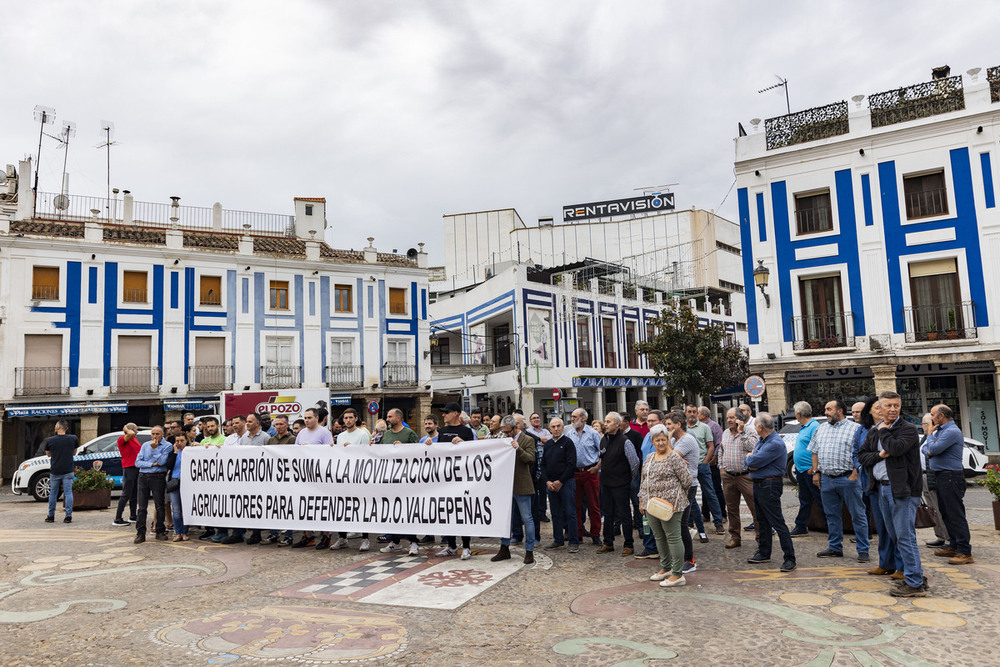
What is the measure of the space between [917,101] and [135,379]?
2994 centimetres

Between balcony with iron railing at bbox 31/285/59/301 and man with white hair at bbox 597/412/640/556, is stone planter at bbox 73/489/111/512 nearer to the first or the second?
man with white hair at bbox 597/412/640/556

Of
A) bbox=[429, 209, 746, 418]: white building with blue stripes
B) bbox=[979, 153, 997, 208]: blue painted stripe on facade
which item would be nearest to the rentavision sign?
bbox=[429, 209, 746, 418]: white building with blue stripes

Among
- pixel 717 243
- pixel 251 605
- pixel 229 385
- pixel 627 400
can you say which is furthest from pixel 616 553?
pixel 717 243

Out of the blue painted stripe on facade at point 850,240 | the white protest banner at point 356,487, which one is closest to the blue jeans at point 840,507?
the white protest banner at point 356,487

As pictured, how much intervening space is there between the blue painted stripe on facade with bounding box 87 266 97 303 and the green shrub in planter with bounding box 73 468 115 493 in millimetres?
15415

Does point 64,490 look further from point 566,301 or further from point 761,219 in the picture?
point 566,301

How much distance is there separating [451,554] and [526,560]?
1.11m

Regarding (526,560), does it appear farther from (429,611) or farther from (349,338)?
(349,338)

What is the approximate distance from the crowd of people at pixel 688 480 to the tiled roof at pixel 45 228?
21296mm

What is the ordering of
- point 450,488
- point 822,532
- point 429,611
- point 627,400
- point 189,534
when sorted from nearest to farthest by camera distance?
point 429,611
point 450,488
point 822,532
point 189,534
point 627,400

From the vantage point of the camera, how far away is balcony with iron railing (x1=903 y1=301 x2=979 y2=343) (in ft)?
66.8

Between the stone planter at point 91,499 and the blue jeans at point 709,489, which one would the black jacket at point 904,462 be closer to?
the blue jeans at point 709,489

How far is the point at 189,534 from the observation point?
11.0 meters

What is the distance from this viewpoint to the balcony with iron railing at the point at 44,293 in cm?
2675
